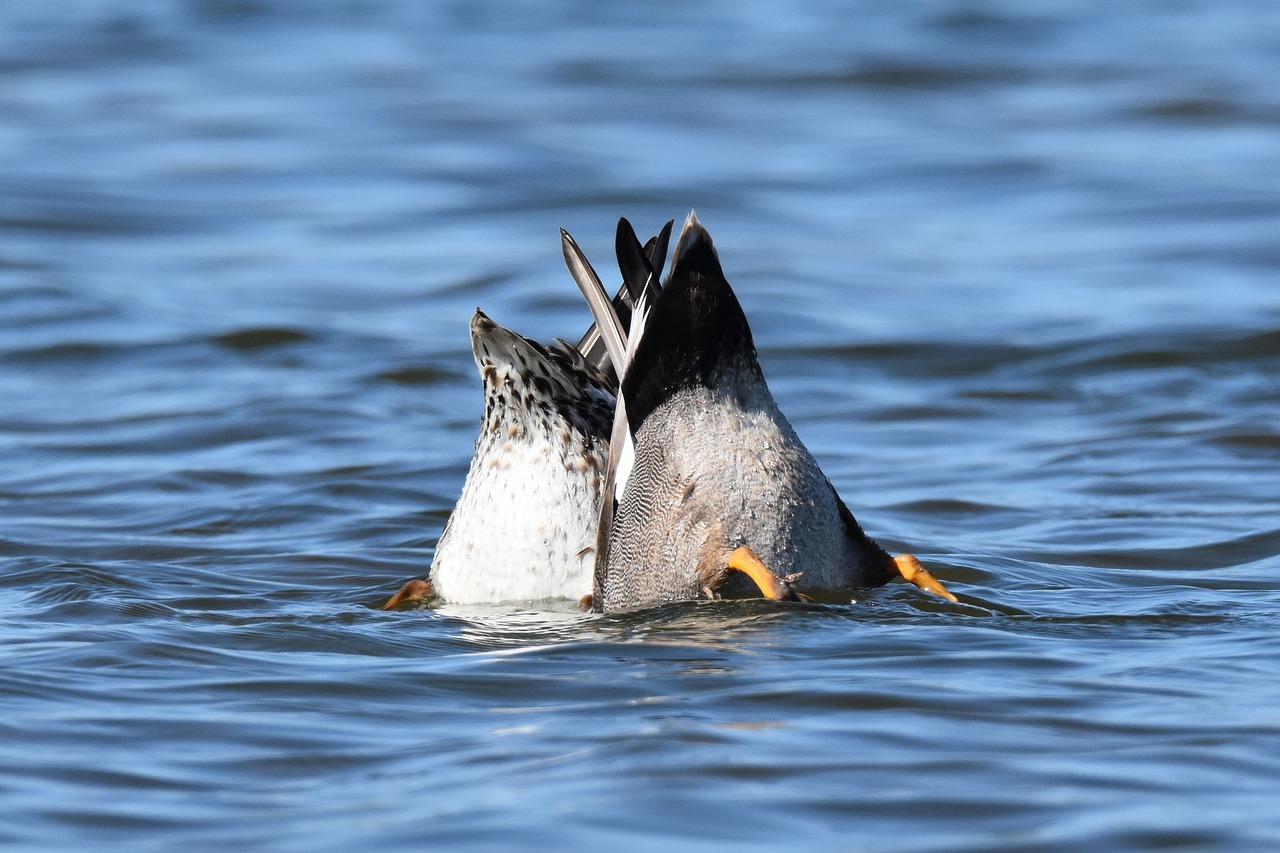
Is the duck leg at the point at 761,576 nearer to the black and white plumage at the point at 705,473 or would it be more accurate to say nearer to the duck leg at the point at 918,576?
the black and white plumage at the point at 705,473

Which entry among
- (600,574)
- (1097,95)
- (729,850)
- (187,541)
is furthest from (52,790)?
(1097,95)

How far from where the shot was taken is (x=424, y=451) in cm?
929

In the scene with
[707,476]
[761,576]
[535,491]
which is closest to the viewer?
[761,576]

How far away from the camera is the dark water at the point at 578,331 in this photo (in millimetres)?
4254

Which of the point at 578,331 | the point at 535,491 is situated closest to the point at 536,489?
the point at 535,491

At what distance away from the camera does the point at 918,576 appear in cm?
589

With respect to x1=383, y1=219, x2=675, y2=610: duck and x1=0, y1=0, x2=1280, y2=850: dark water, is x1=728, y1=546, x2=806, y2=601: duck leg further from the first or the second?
x1=383, y1=219, x2=675, y2=610: duck

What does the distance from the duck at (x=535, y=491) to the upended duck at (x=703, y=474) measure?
0.38 metres

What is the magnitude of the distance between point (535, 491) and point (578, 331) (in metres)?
5.59

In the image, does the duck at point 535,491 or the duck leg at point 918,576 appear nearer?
the duck leg at point 918,576

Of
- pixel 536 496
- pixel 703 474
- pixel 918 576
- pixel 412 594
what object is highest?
pixel 703 474

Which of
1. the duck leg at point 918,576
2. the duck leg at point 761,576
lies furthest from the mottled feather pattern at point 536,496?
the duck leg at point 918,576

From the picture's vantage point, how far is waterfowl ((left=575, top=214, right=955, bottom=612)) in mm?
5539

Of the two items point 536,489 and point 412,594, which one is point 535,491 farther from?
point 412,594
